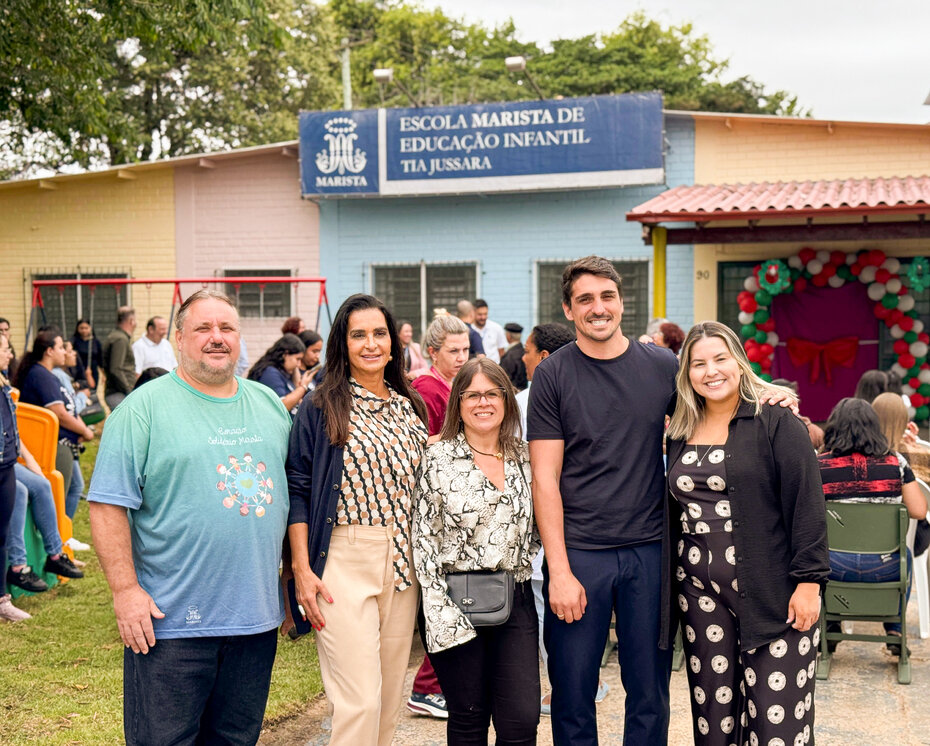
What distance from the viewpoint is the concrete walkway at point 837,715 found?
4484 millimetres

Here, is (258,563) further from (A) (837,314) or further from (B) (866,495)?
(A) (837,314)

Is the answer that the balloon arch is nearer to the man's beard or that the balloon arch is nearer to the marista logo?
the marista logo

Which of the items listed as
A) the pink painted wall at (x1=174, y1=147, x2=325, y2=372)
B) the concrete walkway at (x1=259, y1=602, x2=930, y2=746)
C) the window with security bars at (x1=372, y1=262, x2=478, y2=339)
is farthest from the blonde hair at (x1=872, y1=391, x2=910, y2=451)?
the pink painted wall at (x1=174, y1=147, x2=325, y2=372)

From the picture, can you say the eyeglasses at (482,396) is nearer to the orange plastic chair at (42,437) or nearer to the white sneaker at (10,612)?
the white sneaker at (10,612)

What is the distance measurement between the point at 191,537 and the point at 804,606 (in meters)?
1.98

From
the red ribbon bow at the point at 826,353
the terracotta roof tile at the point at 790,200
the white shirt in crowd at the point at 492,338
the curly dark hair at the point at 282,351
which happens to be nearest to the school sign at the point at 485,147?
the terracotta roof tile at the point at 790,200

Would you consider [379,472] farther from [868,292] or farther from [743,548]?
[868,292]

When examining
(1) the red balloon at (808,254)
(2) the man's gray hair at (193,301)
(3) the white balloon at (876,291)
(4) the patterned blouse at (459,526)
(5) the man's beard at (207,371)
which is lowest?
(4) the patterned blouse at (459,526)

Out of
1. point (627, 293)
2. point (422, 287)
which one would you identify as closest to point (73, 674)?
point (422, 287)

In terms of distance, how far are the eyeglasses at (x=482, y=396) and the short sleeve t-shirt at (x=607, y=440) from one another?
5.1 inches

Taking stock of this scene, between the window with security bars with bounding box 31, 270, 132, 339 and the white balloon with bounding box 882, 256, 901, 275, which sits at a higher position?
the white balloon with bounding box 882, 256, 901, 275

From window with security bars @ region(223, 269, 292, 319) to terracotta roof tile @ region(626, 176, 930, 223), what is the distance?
227 inches

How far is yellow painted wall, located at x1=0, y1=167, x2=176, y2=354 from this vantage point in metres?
15.1

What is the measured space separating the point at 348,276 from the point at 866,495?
10.2m
